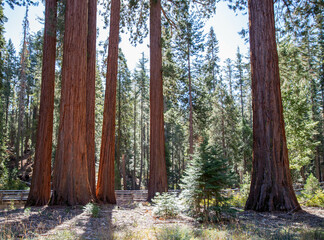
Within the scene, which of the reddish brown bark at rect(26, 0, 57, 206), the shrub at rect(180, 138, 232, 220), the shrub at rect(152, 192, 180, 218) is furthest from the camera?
the reddish brown bark at rect(26, 0, 57, 206)

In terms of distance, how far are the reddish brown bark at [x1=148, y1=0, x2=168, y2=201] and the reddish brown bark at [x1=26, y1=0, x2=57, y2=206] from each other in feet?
13.7

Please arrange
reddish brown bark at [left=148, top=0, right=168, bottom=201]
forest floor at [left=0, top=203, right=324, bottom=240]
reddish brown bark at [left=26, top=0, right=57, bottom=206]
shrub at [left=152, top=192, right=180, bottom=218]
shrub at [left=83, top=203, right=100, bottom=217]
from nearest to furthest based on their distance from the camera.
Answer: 1. forest floor at [left=0, top=203, right=324, bottom=240]
2. shrub at [left=152, top=192, right=180, bottom=218]
3. shrub at [left=83, top=203, right=100, bottom=217]
4. reddish brown bark at [left=26, top=0, right=57, bottom=206]
5. reddish brown bark at [left=148, top=0, right=168, bottom=201]

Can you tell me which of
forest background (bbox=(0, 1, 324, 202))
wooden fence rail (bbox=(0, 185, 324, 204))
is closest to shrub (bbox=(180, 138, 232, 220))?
forest background (bbox=(0, 1, 324, 202))

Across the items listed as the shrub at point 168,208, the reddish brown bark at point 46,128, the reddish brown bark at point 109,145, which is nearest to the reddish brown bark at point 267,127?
the shrub at point 168,208

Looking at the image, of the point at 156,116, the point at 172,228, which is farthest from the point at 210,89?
the point at 172,228

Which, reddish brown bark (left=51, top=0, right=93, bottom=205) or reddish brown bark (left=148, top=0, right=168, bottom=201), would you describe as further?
reddish brown bark (left=148, top=0, right=168, bottom=201)

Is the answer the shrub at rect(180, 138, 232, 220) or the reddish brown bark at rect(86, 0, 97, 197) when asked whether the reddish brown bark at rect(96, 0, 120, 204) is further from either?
the shrub at rect(180, 138, 232, 220)

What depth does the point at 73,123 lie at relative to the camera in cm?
855

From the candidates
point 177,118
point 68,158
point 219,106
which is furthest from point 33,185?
point 219,106

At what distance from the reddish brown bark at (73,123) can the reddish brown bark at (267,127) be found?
538 cm

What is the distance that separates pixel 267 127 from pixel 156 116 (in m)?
5.32

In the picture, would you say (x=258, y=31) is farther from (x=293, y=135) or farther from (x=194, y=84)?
(x=194, y=84)

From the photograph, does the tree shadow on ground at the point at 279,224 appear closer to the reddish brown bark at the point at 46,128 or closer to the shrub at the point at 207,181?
the shrub at the point at 207,181

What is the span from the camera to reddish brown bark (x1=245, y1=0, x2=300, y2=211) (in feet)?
23.0
